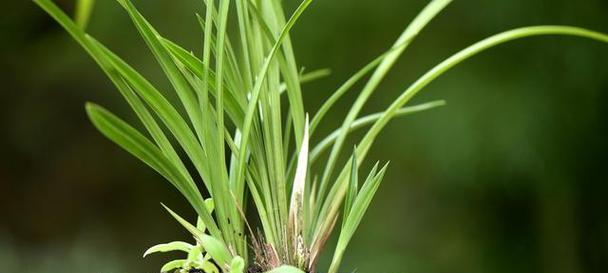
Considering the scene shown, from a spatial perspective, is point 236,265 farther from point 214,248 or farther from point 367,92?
point 367,92

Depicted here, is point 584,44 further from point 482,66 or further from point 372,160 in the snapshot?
point 372,160

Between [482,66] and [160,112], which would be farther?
[482,66]

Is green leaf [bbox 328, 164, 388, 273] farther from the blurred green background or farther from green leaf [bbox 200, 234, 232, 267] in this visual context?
the blurred green background

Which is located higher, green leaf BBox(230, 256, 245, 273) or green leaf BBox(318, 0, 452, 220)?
green leaf BBox(318, 0, 452, 220)

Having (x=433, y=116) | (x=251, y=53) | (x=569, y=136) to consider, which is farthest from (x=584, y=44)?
(x=251, y=53)

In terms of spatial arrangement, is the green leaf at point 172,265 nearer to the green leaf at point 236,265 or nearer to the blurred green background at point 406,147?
the green leaf at point 236,265

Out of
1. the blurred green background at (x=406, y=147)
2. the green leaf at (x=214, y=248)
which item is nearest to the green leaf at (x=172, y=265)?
the green leaf at (x=214, y=248)

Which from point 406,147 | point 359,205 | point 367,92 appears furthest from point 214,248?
point 406,147

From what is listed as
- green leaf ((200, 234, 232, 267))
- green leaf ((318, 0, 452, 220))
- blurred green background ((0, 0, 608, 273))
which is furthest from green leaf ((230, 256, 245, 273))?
blurred green background ((0, 0, 608, 273))
